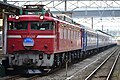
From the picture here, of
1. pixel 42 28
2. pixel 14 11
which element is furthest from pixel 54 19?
pixel 14 11

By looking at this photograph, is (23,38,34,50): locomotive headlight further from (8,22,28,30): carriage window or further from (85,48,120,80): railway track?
(85,48,120,80): railway track

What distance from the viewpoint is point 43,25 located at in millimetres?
17531

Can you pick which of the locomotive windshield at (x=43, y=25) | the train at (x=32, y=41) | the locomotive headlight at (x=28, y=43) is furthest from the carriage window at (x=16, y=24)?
the locomotive headlight at (x=28, y=43)

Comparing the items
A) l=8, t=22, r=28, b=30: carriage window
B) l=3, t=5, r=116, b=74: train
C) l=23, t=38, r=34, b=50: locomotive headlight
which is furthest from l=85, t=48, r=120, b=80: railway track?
l=8, t=22, r=28, b=30: carriage window

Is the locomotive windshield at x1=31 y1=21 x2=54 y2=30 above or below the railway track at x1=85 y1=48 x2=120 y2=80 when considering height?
above

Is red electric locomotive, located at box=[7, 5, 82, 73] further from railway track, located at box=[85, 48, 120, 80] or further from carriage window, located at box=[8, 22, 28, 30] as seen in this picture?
railway track, located at box=[85, 48, 120, 80]

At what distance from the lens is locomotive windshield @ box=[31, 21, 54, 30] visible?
17.5 metres

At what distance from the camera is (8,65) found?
57.4ft

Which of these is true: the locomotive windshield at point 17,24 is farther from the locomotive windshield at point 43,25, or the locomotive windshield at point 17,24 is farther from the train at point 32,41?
the locomotive windshield at point 43,25

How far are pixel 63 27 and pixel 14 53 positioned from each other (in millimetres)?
3875

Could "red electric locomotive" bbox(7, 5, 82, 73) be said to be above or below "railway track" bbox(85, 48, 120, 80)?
above

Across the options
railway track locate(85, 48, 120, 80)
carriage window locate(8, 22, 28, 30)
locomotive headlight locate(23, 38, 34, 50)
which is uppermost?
carriage window locate(8, 22, 28, 30)

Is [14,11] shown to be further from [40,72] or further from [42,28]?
[40,72]

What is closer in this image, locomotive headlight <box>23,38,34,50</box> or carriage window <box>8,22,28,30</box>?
locomotive headlight <box>23,38,34,50</box>
